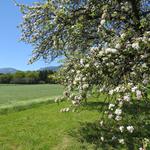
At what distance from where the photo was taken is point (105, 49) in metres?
13.4

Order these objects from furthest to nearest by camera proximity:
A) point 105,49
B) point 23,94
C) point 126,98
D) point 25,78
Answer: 1. point 25,78
2. point 23,94
3. point 105,49
4. point 126,98

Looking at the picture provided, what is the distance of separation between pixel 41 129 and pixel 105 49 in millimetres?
13536

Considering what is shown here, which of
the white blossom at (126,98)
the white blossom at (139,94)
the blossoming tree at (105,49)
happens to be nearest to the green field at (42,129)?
the blossoming tree at (105,49)

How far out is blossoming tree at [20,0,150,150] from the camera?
12.8m

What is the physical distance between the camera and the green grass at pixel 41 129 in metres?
21.3

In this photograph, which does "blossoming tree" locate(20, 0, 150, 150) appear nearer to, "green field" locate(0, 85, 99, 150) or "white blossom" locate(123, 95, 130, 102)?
"white blossom" locate(123, 95, 130, 102)

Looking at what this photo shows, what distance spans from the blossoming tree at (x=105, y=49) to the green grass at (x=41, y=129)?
2302 millimetres

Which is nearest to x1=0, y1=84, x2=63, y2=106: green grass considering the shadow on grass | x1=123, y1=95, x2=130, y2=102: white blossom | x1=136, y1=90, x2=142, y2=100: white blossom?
the shadow on grass

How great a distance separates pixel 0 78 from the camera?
116 m

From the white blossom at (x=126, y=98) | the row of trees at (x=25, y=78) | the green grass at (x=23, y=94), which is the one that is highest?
the row of trees at (x=25, y=78)

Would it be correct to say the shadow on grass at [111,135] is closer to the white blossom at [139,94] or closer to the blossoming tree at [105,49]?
the blossoming tree at [105,49]

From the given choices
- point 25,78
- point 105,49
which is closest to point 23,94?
point 105,49

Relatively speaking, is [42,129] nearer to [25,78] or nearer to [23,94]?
[23,94]

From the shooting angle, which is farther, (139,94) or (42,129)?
(42,129)
